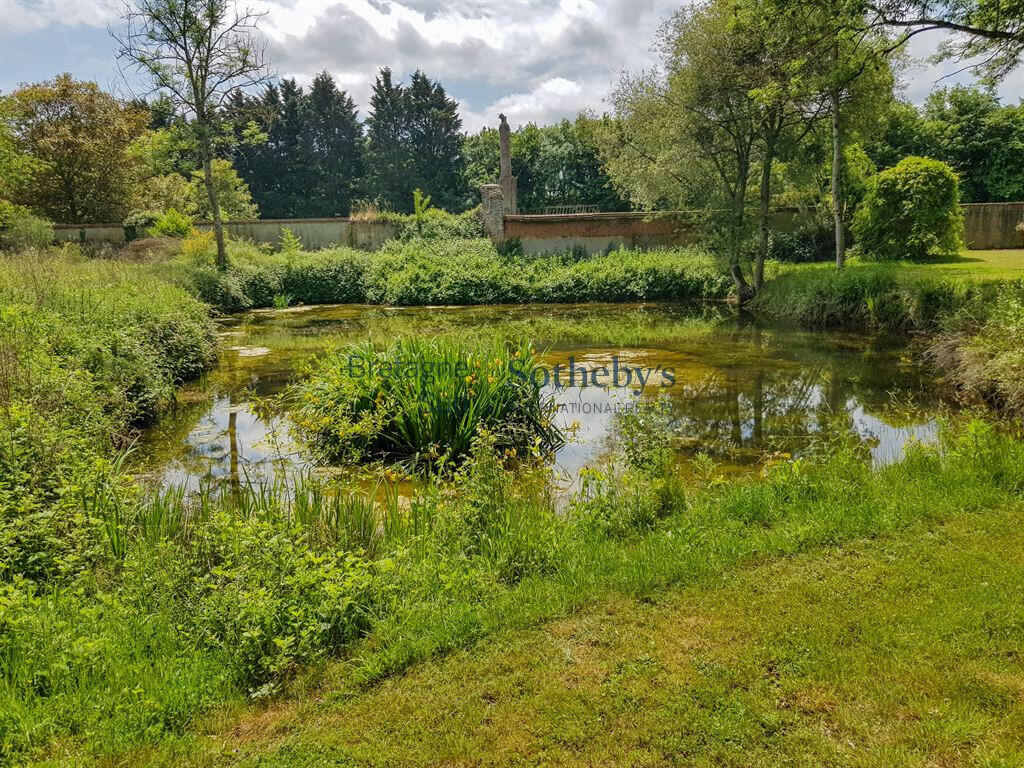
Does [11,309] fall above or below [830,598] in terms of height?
above

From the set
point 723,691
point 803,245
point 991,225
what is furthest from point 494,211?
point 723,691

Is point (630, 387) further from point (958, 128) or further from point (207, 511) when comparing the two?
point (958, 128)

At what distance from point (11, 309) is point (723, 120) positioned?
14.7 metres

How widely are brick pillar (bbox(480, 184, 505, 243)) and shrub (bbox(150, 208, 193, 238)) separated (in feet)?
Result: 35.3

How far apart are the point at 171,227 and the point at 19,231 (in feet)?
14.1

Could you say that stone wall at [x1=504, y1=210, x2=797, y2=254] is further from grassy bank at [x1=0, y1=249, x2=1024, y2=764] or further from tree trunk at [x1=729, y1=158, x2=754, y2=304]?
grassy bank at [x1=0, y1=249, x2=1024, y2=764]

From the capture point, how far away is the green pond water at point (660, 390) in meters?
6.24

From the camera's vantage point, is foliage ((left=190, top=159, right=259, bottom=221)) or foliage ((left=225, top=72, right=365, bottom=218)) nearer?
foliage ((left=190, top=159, right=259, bottom=221))

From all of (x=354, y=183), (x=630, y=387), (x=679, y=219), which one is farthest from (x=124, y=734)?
(x=354, y=183)

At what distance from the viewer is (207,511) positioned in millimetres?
4254

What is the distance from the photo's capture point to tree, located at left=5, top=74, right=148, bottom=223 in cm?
2378

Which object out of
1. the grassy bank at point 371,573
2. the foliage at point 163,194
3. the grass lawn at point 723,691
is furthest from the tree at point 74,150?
the grass lawn at point 723,691

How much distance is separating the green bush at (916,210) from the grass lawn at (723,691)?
47.8 ft

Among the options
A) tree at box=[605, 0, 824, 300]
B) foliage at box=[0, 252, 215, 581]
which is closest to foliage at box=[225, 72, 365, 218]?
tree at box=[605, 0, 824, 300]
